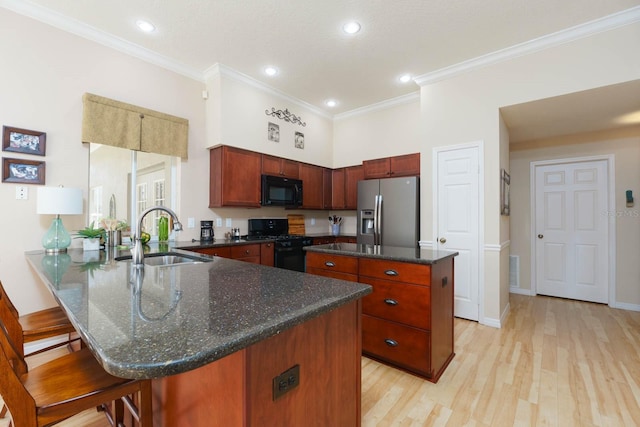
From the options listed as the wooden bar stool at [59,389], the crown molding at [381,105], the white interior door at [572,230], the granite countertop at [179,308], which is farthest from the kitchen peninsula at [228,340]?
the white interior door at [572,230]

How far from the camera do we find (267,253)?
3699mm

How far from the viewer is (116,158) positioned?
311 centimetres

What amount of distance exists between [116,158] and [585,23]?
4808 millimetres

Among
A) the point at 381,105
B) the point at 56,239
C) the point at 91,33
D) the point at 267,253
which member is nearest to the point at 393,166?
the point at 381,105

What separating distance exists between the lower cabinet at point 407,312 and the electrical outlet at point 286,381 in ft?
4.24

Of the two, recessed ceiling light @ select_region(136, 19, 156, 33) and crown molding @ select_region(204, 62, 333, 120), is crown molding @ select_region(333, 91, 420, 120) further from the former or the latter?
recessed ceiling light @ select_region(136, 19, 156, 33)

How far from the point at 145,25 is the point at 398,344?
3593 mm

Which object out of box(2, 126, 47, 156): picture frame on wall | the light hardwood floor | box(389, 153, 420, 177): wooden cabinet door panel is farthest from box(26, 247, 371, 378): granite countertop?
box(389, 153, 420, 177): wooden cabinet door panel

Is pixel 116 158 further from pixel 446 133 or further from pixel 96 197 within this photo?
pixel 446 133

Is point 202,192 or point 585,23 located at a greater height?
point 585,23

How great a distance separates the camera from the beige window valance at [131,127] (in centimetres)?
274

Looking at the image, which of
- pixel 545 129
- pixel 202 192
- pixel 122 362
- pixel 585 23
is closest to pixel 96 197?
pixel 202 192

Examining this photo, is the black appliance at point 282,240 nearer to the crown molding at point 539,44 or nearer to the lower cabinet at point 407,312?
the lower cabinet at point 407,312

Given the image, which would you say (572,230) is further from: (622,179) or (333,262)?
(333,262)
